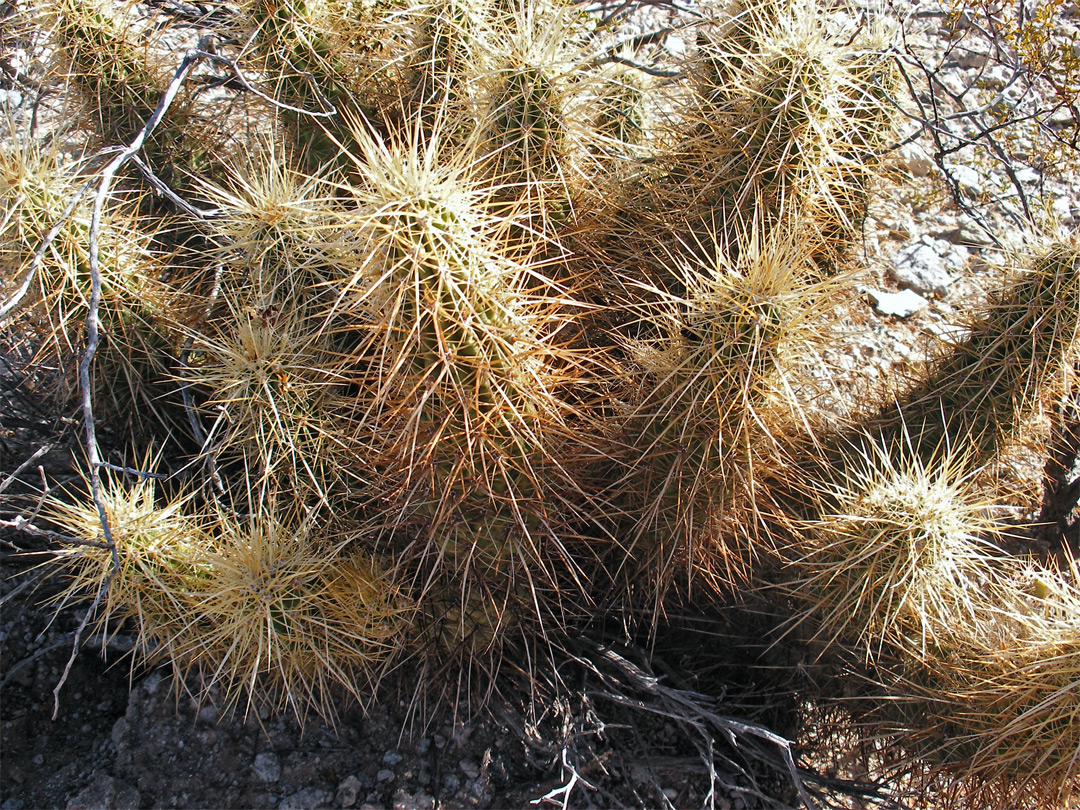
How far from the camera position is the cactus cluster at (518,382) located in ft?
5.27

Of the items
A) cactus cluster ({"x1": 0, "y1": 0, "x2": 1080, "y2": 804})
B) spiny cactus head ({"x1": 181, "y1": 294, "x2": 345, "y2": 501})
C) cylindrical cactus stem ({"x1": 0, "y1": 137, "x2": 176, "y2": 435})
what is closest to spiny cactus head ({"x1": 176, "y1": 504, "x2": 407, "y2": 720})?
cactus cluster ({"x1": 0, "y1": 0, "x2": 1080, "y2": 804})

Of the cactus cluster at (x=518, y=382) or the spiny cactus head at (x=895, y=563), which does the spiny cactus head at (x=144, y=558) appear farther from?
the spiny cactus head at (x=895, y=563)

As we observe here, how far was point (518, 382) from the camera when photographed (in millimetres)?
1596

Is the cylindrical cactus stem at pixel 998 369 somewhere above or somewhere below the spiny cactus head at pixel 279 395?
above

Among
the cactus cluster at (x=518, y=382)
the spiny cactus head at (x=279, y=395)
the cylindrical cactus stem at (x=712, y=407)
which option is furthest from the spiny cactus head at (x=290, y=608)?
the cylindrical cactus stem at (x=712, y=407)

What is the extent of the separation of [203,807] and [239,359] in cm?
115

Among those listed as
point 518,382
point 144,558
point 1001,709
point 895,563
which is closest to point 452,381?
point 518,382

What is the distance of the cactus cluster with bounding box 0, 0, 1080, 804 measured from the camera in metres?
1.61

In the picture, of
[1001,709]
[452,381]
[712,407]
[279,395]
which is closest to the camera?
[452,381]

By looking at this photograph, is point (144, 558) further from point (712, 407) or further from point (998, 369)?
point (998, 369)

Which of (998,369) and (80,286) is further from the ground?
(998,369)

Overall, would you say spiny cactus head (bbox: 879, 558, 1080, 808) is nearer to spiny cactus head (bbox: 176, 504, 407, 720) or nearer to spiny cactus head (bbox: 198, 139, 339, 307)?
spiny cactus head (bbox: 176, 504, 407, 720)

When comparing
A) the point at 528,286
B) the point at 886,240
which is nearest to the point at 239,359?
the point at 528,286

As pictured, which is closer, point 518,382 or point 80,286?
point 518,382
